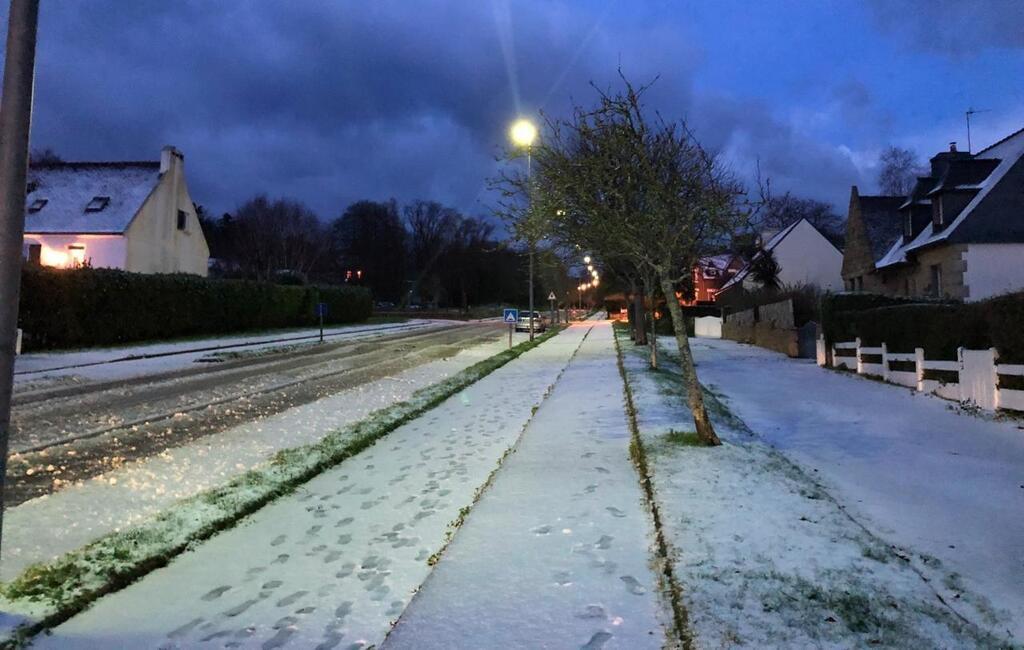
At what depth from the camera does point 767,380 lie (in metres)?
16.9

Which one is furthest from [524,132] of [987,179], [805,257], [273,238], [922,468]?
[273,238]

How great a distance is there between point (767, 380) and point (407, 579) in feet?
47.3

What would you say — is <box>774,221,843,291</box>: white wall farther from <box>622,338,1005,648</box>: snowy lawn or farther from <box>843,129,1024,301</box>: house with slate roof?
<box>622,338,1005,648</box>: snowy lawn

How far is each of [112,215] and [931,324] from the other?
39.6 m

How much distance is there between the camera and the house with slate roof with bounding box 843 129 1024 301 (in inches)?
796

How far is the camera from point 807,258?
47062 mm

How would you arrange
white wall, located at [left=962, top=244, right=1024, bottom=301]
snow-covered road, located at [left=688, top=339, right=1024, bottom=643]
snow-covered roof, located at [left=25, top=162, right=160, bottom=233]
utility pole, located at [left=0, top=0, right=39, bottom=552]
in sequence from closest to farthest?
utility pole, located at [left=0, top=0, right=39, bottom=552] → snow-covered road, located at [left=688, top=339, right=1024, bottom=643] → white wall, located at [left=962, top=244, right=1024, bottom=301] → snow-covered roof, located at [left=25, top=162, right=160, bottom=233]

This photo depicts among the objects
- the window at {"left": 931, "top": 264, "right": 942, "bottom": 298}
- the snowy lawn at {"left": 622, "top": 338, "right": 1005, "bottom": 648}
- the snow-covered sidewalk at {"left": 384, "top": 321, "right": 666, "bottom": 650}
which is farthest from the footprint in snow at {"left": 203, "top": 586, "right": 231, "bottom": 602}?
the window at {"left": 931, "top": 264, "right": 942, "bottom": 298}

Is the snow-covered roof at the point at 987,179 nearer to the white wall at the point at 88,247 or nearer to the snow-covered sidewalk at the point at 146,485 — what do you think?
the snow-covered sidewalk at the point at 146,485

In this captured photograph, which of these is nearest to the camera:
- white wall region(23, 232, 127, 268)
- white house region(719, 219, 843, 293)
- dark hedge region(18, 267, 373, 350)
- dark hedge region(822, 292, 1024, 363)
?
dark hedge region(822, 292, 1024, 363)

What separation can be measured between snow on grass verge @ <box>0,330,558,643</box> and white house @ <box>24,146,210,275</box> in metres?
34.3

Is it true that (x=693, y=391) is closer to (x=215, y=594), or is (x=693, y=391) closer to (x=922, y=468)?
(x=922, y=468)

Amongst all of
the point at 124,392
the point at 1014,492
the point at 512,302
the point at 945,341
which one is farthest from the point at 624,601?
the point at 512,302

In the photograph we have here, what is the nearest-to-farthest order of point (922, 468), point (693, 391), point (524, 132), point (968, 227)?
point (922, 468) → point (693, 391) → point (524, 132) → point (968, 227)
